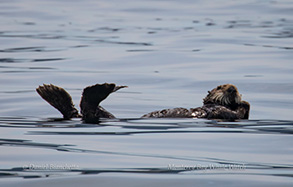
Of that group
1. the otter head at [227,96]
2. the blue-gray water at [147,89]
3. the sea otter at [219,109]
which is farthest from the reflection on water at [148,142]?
the otter head at [227,96]

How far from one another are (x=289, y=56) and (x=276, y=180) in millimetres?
10219

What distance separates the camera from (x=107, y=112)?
24.3 feet

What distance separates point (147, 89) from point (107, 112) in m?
3.44

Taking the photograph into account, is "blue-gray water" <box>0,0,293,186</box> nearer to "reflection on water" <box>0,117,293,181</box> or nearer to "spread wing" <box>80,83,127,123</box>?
"reflection on water" <box>0,117,293,181</box>

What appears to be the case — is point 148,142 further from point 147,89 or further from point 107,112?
point 147,89

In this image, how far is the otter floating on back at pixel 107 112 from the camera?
699 centimetres

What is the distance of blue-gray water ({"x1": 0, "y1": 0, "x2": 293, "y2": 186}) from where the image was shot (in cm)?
483

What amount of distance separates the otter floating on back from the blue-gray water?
0.17 m

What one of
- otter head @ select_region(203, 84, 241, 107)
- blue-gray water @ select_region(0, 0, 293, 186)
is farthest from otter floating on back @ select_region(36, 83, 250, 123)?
blue-gray water @ select_region(0, 0, 293, 186)

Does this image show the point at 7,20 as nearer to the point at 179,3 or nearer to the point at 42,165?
the point at 179,3

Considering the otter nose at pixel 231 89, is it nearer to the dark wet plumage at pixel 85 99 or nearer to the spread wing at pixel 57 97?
the dark wet plumage at pixel 85 99

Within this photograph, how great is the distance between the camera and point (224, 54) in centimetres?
1515

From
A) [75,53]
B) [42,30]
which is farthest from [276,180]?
[42,30]

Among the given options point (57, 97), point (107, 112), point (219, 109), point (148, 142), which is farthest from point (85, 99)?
point (219, 109)
